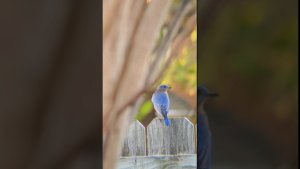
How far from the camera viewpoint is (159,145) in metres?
0.99

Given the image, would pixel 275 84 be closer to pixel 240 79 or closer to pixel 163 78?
pixel 240 79

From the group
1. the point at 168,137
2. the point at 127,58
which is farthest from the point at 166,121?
the point at 127,58

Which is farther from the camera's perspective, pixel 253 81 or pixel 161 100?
pixel 253 81

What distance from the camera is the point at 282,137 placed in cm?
111

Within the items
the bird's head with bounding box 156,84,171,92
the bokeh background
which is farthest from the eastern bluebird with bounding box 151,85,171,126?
the bokeh background

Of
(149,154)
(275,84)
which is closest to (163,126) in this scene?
(149,154)

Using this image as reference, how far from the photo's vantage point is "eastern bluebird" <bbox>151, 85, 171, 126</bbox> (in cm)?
98

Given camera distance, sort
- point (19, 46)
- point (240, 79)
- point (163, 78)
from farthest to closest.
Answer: point (240, 79) → point (163, 78) → point (19, 46)

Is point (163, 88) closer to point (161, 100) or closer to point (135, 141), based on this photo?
point (161, 100)

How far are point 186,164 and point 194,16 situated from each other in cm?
33

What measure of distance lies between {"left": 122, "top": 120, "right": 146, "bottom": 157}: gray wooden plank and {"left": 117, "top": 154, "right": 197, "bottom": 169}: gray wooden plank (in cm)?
1

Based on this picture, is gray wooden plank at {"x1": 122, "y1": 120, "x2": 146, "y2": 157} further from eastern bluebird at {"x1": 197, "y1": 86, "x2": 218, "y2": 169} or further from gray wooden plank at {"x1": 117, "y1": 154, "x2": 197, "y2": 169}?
eastern bluebird at {"x1": 197, "y1": 86, "x2": 218, "y2": 169}

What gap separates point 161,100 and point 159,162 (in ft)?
0.46

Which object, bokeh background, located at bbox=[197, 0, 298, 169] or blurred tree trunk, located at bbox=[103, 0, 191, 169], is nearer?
blurred tree trunk, located at bbox=[103, 0, 191, 169]
